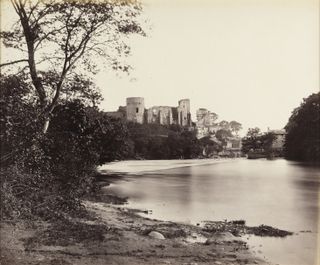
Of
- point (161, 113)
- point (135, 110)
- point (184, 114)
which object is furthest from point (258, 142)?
point (135, 110)

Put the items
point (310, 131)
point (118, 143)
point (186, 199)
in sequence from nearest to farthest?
point (186, 199), point (118, 143), point (310, 131)

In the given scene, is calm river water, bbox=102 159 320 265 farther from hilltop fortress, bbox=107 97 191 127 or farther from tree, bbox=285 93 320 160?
hilltop fortress, bbox=107 97 191 127

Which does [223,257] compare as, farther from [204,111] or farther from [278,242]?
[204,111]

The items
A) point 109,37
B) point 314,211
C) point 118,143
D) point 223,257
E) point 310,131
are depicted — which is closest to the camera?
point 223,257

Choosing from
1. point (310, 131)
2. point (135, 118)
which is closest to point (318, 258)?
point (310, 131)

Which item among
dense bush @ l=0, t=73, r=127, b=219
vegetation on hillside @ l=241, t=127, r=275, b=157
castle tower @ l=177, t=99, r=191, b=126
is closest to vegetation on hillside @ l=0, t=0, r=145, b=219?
dense bush @ l=0, t=73, r=127, b=219
